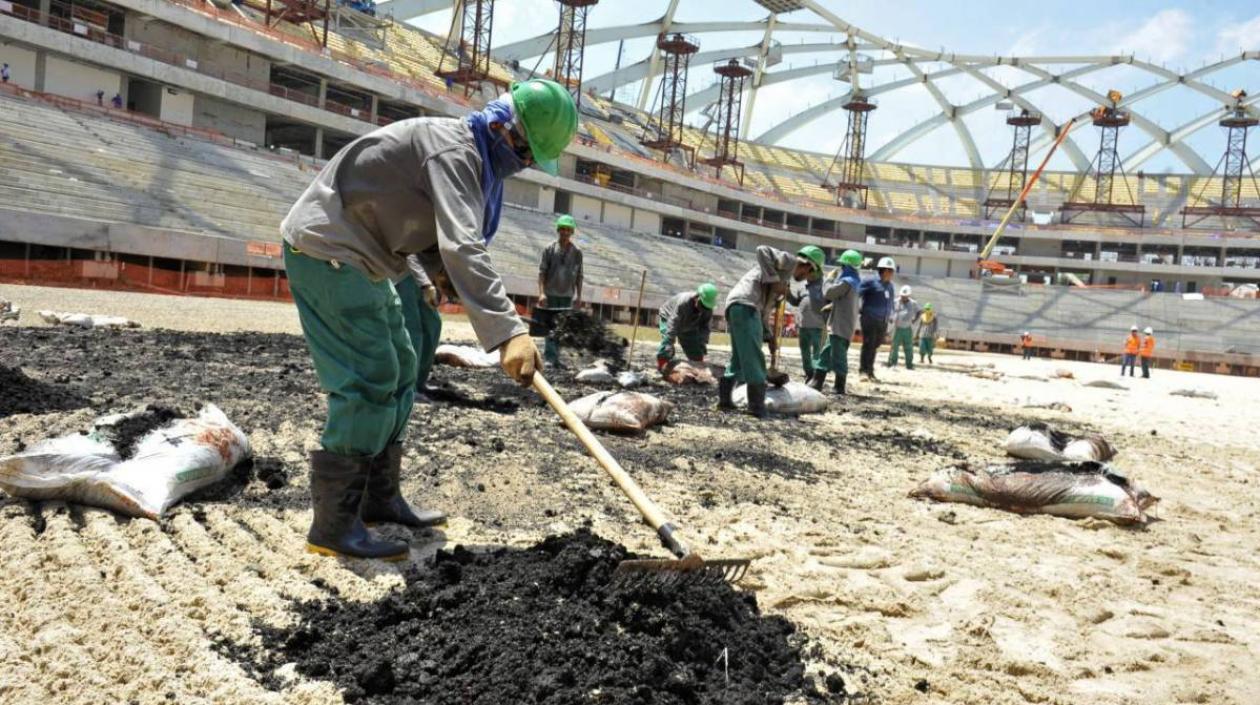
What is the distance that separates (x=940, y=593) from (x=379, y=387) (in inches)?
88.5

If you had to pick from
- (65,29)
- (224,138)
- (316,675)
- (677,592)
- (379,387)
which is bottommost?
(316,675)

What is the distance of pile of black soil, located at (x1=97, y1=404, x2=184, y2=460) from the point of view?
3.34 meters

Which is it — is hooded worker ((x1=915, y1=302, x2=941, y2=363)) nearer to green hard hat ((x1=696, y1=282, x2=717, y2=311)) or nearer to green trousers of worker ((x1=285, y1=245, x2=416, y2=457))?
green hard hat ((x1=696, y1=282, x2=717, y2=311))

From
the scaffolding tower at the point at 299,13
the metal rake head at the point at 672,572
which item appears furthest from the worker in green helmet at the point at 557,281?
the scaffolding tower at the point at 299,13

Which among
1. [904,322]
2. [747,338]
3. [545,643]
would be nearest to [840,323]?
Answer: [747,338]

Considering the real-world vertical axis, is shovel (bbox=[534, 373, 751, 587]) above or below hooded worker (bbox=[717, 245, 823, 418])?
below

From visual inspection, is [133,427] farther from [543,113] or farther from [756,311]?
[756,311]

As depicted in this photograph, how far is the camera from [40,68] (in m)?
25.5

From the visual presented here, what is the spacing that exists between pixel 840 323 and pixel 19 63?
26946 millimetres

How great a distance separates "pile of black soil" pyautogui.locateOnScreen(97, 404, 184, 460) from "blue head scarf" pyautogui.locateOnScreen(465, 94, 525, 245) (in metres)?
1.74

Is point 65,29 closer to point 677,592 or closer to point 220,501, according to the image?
point 220,501

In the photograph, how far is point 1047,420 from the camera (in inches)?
372

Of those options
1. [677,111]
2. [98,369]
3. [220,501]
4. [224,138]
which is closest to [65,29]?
[224,138]

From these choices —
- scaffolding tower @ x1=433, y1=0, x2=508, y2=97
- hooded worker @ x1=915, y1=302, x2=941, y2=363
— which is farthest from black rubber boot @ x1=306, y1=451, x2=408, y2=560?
scaffolding tower @ x1=433, y1=0, x2=508, y2=97
